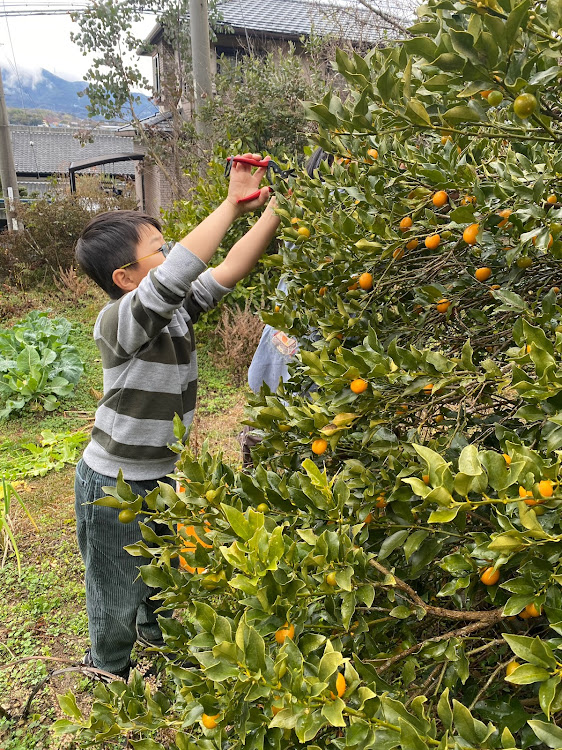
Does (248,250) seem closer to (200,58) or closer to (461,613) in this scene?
(461,613)

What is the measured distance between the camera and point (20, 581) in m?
3.08

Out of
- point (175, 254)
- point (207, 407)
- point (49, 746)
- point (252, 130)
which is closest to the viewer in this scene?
point (175, 254)

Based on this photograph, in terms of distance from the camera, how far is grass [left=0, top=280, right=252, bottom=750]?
2354mm

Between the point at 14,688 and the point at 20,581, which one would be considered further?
the point at 20,581

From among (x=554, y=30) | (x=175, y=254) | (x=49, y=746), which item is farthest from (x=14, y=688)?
(x=554, y=30)

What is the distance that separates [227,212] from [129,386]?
0.68m

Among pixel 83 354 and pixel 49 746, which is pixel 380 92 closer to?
pixel 49 746

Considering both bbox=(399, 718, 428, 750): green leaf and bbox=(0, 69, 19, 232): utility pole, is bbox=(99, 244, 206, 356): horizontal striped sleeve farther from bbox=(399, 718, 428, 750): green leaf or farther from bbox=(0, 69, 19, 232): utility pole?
bbox=(0, 69, 19, 232): utility pole

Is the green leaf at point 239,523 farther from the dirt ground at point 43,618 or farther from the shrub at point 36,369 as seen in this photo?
the shrub at point 36,369

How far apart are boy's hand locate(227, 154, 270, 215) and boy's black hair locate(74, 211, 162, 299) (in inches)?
14.9

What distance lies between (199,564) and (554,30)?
2.99ft

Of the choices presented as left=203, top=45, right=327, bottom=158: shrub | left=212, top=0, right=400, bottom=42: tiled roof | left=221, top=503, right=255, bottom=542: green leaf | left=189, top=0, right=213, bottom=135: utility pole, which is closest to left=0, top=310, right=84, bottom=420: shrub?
left=203, top=45, right=327, bottom=158: shrub

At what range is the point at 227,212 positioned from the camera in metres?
1.96

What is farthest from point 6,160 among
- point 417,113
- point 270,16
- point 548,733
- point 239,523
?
point 548,733
